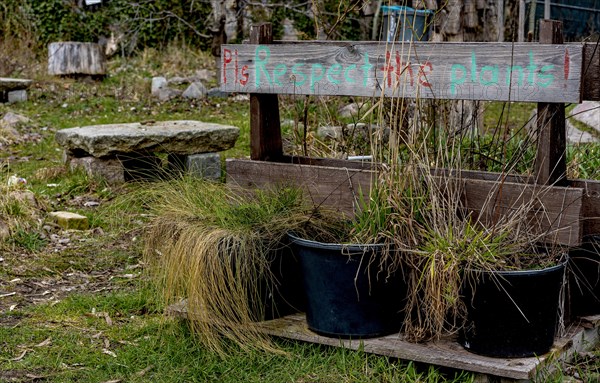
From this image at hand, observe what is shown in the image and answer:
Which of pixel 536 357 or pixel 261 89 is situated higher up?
pixel 261 89

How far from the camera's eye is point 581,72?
377 centimetres

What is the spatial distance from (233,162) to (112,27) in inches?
471

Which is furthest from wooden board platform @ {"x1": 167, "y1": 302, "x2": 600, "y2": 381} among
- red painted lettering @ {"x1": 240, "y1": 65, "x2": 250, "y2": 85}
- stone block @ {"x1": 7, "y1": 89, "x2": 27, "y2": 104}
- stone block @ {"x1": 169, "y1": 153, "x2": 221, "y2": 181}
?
stone block @ {"x1": 7, "y1": 89, "x2": 27, "y2": 104}

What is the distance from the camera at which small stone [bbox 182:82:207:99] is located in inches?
503

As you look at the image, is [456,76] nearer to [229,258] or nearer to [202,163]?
[229,258]

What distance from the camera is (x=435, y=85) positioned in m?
4.13

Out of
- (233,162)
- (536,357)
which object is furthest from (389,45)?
(536,357)

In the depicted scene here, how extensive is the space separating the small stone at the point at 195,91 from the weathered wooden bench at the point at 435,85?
8032 millimetres

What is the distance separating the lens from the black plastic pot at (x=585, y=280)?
4227 mm

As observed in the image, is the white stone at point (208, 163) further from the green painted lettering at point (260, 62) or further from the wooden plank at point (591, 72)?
the wooden plank at point (591, 72)

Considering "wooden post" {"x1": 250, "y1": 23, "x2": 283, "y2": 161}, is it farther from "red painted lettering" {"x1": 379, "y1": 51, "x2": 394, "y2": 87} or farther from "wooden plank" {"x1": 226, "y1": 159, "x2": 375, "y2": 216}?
"red painted lettering" {"x1": 379, "y1": 51, "x2": 394, "y2": 87}

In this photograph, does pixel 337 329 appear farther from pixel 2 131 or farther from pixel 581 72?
pixel 2 131

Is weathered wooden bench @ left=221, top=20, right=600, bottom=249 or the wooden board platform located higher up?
weathered wooden bench @ left=221, top=20, right=600, bottom=249

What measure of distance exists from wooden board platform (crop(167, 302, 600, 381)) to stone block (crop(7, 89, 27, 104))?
28.4 feet
